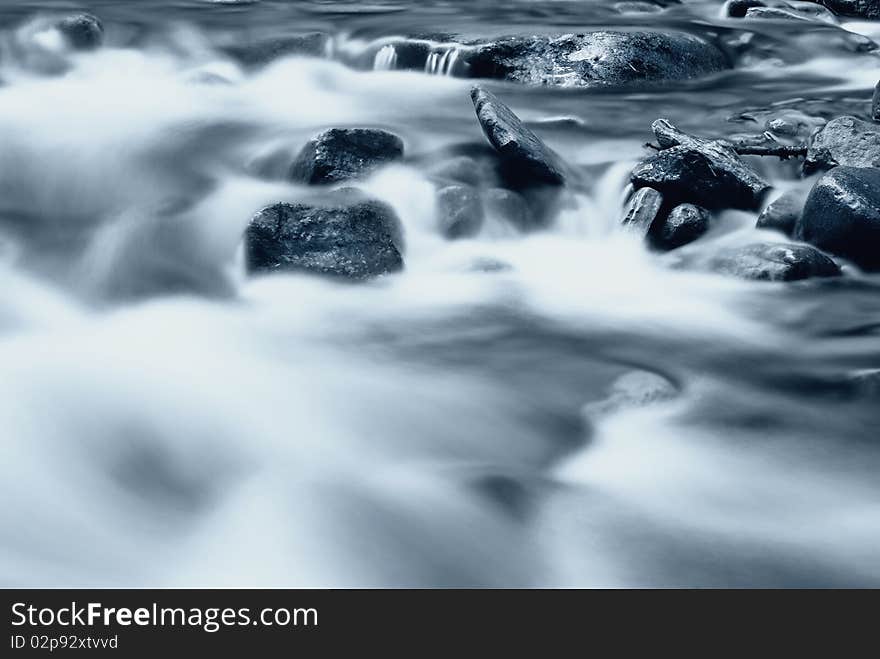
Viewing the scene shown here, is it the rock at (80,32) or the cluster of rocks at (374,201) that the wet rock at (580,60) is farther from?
the rock at (80,32)

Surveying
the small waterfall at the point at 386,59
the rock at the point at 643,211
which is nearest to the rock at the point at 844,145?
the rock at the point at 643,211

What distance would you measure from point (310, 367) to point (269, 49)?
6.12m

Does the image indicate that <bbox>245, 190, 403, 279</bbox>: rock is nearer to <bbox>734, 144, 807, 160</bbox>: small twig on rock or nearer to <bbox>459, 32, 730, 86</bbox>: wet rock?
<bbox>734, 144, 807, 160</bbox>: small twig on rock

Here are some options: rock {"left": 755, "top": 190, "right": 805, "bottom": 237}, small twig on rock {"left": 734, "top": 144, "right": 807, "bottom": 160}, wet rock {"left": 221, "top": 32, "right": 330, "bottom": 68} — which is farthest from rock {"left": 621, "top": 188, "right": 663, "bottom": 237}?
wet rock {"left": 221, "top": 32, "right": 330, "bottom": 68}

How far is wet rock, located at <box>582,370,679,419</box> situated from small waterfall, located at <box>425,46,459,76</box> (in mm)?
5603

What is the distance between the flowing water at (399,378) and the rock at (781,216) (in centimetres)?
10

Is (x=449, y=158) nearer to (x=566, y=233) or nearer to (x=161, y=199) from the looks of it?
(x=566, y=233)

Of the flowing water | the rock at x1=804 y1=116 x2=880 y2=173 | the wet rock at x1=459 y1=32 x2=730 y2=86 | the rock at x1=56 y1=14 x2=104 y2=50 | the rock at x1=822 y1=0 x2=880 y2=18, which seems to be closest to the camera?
the flowing water

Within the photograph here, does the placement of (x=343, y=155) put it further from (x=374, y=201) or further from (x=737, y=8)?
(x=737, y=8)

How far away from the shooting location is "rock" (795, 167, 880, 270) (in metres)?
5.65

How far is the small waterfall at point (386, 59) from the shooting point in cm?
970

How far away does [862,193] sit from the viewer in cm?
565

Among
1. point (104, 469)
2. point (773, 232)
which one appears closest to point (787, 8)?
point (773, 232)

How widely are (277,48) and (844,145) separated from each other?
18.7 ft
